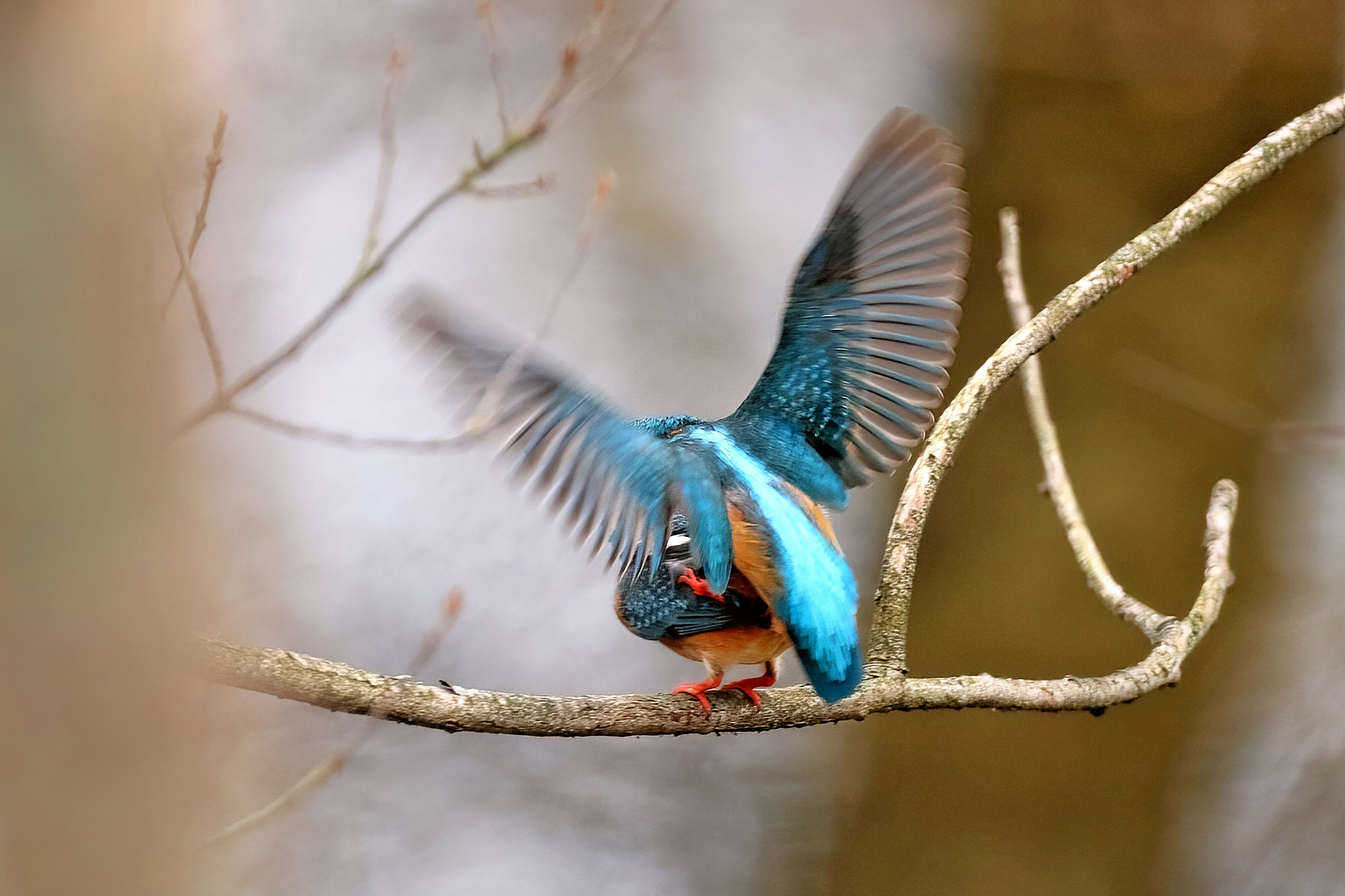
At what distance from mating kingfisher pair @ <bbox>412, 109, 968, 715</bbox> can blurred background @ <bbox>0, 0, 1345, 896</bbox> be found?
122 cm

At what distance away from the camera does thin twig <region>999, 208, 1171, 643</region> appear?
221cm

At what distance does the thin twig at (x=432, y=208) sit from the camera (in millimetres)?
1785

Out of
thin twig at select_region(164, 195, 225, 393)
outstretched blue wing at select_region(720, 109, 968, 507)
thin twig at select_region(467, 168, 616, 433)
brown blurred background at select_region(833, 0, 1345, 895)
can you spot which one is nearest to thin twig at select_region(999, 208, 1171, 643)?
outstretched blue wing at select_region(720, 109, 968, 507)

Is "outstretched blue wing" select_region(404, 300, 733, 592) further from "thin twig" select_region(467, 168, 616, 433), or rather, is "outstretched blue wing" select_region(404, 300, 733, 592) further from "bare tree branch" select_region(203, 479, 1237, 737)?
"bare tree branch" select_region(203, 479, 1237, 737)

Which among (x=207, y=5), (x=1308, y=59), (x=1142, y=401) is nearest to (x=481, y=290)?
(x=207, y=5)

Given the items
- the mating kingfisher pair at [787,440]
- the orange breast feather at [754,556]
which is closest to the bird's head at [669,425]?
the mating kingfisher pair at [787,440]

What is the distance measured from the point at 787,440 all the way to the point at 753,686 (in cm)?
49

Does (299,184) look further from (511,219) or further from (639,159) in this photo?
(639,159)

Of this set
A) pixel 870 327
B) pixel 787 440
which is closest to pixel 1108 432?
pixel 870 327

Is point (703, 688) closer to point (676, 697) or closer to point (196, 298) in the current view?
point (676, 697)

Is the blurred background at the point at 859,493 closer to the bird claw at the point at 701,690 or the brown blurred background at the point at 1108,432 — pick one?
the brown blurred background at the point at 1108,432

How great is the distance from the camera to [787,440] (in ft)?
7.53

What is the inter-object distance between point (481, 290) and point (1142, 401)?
2.79m

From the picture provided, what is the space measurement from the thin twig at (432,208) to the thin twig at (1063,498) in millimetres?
923
